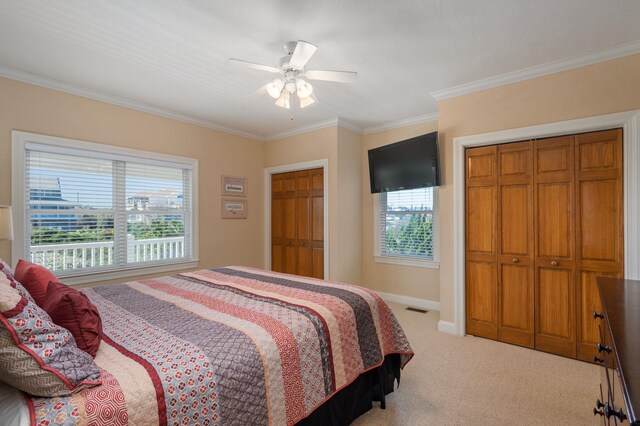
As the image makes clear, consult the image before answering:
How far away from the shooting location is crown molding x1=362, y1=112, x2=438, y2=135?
13.7ft

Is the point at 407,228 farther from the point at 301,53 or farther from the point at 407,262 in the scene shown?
the point at 301,53

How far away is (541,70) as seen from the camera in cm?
281

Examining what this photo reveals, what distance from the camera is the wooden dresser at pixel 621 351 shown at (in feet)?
2.39

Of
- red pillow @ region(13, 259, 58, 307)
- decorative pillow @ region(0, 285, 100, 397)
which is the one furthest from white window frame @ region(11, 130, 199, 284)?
decorative pillow @ region(0, 285, 100, 397)

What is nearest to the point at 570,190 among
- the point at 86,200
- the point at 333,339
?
the point at 333,339

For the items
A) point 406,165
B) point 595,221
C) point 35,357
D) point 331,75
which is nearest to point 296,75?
point 331,75

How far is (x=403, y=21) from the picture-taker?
2.17 meters

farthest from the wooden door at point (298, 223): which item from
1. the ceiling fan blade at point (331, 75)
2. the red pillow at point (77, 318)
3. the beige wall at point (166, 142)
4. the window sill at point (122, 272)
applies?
the red pillow at point (77, 318)

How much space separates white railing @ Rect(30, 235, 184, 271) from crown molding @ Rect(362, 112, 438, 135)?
3215 mm

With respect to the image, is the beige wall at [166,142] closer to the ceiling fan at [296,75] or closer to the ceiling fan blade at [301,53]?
the ceiling fan at [296,75]

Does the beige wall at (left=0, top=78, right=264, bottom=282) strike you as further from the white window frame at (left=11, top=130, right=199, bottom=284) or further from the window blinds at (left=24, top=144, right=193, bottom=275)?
the window blinds at (left=24, top=144, right=193, bottom=275)

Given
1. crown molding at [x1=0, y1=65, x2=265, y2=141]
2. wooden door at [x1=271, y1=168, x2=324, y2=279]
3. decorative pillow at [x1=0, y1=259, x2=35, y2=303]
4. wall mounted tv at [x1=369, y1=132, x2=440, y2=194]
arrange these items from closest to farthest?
1. decorative pillow at [x1=0, y1=259, x2=35, y2=303]
2. crown molding at [x1=0, y1=65, x2=265, y2=141]
3. wall mounted tv at [x1=369, y1=132, x2=440, y2=194]
4. wooden door at [x1=271, y1=168, x2=324, y2=279]

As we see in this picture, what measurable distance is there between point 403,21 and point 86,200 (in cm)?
359

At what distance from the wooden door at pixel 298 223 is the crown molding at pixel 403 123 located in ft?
3.44
